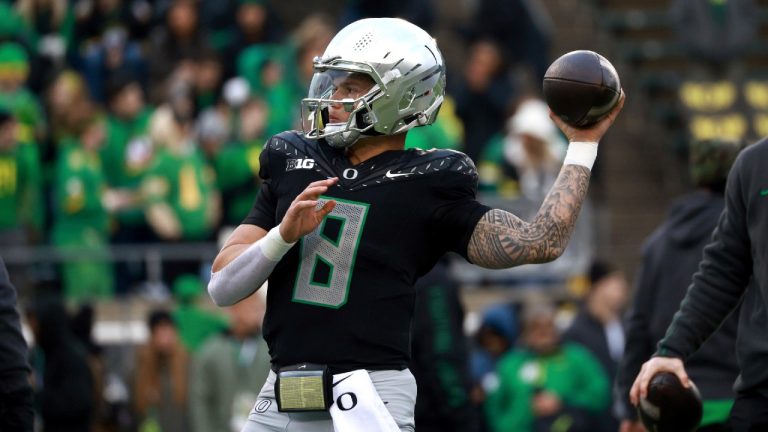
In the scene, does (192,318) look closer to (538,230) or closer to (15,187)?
(15,187)

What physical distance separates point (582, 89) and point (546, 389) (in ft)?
20.1

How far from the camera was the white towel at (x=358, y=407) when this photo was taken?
496 centimetres

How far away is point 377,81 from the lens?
5.14 metres

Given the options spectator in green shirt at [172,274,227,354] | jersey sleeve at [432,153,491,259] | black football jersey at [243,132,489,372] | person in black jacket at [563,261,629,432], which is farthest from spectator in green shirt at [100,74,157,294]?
jersey sleeve at [432,153,491,259]

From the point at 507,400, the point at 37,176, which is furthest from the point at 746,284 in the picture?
the point at 37,176

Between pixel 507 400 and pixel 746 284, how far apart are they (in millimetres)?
5440

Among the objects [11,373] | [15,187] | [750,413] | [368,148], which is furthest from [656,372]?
[15,187]

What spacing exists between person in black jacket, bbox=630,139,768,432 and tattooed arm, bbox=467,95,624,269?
0.75 meters

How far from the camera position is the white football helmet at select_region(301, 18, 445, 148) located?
5.14 meters

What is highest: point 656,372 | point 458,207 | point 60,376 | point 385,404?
point 458,207

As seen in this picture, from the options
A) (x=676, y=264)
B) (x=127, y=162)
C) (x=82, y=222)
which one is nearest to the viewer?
(x=676, y=264)

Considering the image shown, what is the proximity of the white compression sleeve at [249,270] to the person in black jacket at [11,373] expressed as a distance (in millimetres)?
732

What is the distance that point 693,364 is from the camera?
689 centimetres

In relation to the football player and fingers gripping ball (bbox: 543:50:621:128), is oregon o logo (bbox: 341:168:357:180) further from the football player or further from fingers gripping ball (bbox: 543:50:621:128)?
fingers gripping ball (bbox: 543:50:621:128)
